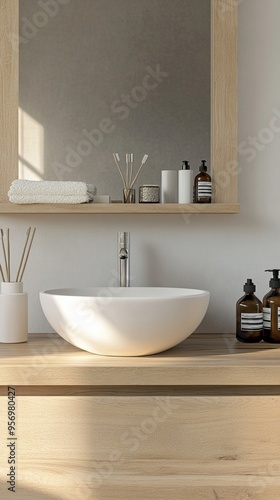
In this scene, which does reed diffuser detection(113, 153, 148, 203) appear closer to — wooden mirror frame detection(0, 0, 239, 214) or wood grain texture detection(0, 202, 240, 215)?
wood grain texture detection(0, 202, 240, 215)

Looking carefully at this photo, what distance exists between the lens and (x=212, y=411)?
1.50 m

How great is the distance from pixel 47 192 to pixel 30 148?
0.17 metres

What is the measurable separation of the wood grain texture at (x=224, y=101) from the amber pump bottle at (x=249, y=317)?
0.32 metres

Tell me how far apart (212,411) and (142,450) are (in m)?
0.18

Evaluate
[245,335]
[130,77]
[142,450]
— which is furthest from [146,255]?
[142,450]

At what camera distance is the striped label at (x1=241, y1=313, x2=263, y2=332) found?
177 centimetres

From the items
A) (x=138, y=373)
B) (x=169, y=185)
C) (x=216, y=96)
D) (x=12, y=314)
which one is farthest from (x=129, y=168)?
(x=138, y=373)

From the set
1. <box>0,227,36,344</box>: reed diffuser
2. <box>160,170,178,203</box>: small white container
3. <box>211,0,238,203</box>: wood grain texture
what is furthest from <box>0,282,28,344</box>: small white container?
<box>211,0,238,203</box>: wood grain texture

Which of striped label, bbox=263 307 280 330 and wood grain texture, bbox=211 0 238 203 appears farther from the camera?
wood grain texture, bbox=211 0 238 203

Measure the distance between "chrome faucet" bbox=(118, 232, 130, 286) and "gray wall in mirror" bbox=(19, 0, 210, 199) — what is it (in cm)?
14

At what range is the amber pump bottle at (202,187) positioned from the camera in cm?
194

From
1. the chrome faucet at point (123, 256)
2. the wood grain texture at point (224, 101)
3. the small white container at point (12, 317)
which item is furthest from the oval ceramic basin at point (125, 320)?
the wood grain texture at point (224, 101)

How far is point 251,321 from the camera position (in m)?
1.77

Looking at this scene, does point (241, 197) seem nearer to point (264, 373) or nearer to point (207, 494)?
point (264, 373)
